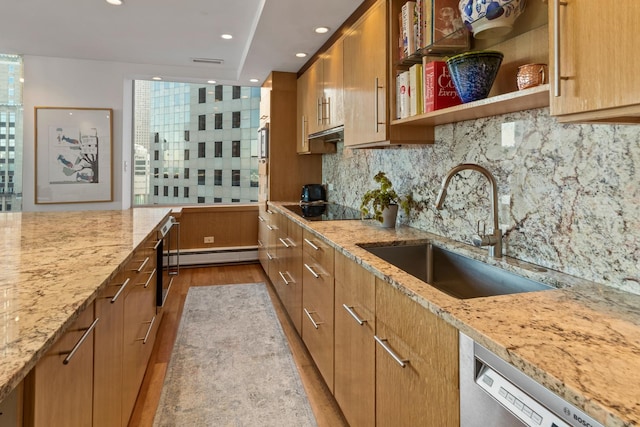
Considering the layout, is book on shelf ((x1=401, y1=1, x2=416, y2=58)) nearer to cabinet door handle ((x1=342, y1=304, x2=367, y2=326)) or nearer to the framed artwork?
cabinet door handle ((x1=342, y1=304, x2=367, y2=326))

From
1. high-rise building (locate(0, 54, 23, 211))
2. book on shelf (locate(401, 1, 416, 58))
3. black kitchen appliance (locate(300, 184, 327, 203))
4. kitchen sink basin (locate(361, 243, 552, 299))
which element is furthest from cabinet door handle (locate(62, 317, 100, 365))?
high-rise building (locate(0, 54, 23, 211))

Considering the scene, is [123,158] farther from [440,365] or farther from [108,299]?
[440,365]

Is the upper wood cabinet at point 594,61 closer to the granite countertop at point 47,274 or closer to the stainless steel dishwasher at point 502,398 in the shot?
the stainless steel dishwasher at point 502,398

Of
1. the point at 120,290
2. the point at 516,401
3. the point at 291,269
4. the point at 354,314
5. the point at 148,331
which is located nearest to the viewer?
the point at 516,401

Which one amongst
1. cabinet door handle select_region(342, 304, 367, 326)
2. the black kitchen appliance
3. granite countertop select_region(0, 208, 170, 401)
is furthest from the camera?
the black kitchen appliance

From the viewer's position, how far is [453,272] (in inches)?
70.7

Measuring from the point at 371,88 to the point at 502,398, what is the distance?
1.89m

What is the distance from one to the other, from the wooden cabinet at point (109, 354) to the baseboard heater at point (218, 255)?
3.38 m

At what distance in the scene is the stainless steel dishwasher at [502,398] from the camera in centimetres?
67

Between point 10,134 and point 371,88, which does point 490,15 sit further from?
point 10,134

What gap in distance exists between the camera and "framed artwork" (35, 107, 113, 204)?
171 inches

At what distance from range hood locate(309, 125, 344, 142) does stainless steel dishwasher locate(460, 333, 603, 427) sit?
7.45 ft

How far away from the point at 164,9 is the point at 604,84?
3204mm

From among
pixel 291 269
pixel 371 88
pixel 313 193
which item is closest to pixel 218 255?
pixel 313 193
